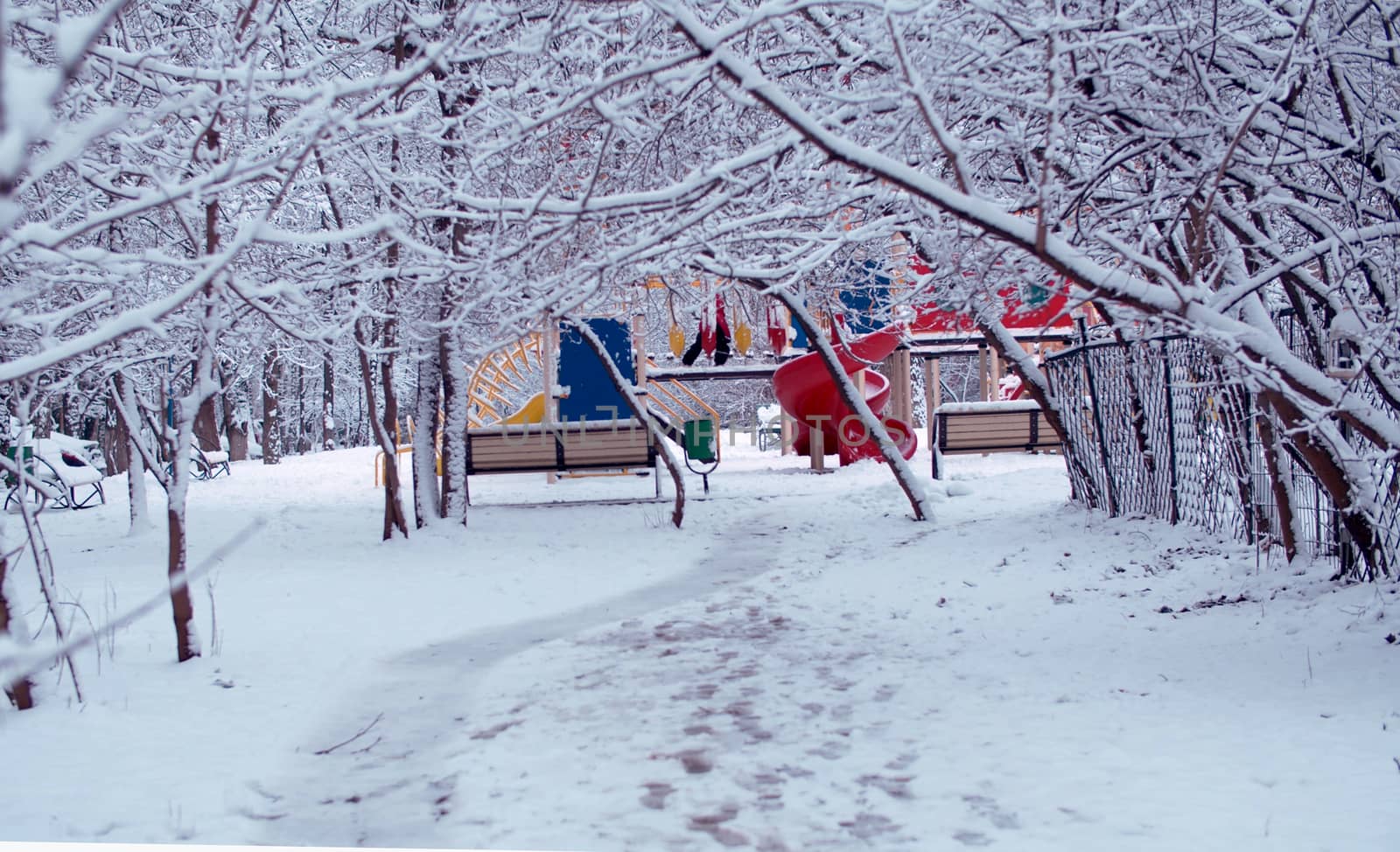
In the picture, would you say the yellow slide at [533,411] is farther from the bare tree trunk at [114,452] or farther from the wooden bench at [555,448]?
the bare tree trunk at [114,452]

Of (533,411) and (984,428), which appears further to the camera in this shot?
(533,411)

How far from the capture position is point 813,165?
4.87m

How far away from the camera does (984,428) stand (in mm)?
13344

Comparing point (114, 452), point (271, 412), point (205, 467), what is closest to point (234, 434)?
point (271, 412)

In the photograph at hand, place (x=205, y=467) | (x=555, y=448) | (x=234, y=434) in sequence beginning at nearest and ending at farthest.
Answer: (x=555, y=448) → (x=205, y=467) → (x=234, y=434)

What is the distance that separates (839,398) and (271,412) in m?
16.3

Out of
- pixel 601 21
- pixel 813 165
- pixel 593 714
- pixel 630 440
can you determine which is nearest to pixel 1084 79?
pixel 813 165

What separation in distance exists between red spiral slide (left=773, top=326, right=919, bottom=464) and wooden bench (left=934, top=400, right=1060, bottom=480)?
301 centimetres

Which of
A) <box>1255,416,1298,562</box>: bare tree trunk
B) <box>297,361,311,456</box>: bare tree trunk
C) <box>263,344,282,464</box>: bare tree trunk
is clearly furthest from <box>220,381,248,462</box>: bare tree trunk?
<box>1255,416,1298,562</box>: bare tree trunk

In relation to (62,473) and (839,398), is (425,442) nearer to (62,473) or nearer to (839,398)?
(62,473)

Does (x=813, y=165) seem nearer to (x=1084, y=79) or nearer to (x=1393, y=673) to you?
(x=1084, y=79)

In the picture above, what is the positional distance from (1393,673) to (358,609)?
5.50 meters

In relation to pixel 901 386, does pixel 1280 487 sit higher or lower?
lower

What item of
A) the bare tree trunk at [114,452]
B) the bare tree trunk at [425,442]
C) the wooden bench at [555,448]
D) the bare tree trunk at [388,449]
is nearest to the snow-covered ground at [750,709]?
the bare tree trunk at [388,449]
